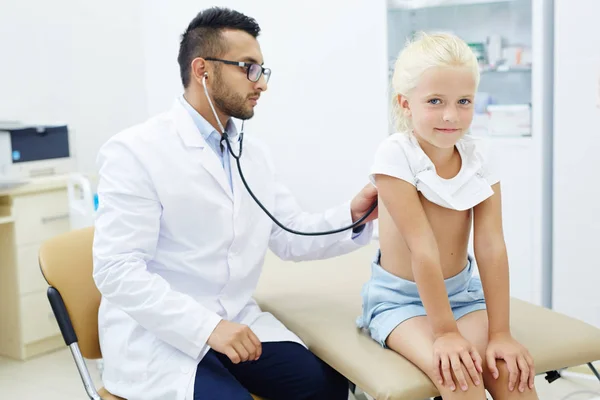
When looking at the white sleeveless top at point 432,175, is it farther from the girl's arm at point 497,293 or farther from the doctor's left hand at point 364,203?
the doctor's left hand at point 364,203

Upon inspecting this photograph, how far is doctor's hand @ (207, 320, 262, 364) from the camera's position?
4.52 ft

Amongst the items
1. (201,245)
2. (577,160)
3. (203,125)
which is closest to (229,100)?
(203,125)

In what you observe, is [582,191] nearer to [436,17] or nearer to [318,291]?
[436,17]

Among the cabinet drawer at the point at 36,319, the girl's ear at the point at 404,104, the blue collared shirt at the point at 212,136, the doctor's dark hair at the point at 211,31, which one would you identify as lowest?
the cabinet drawer at the point at 36,319

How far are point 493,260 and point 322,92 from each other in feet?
6.90

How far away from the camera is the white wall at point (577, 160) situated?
252 cm

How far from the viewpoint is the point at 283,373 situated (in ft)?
4.92

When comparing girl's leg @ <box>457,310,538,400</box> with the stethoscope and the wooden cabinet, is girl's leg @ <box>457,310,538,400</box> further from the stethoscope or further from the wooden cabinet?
the wooden cabinet

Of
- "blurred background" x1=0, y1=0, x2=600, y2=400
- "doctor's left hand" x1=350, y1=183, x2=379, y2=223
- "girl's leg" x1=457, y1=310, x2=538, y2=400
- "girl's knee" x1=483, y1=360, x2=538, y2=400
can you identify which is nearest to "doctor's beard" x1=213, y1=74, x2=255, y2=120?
"doctor's left hand" x1=350, y1=183, x2=379, y2=223

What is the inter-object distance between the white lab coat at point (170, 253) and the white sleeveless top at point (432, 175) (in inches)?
12.3

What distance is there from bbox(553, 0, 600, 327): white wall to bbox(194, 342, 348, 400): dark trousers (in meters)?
1.46

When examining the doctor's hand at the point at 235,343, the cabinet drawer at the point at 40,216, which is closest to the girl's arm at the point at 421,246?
the doctor's hand at the point at 235,343

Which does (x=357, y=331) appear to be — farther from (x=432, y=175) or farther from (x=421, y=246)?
(x=432, y=175)

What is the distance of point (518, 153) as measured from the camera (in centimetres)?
276
